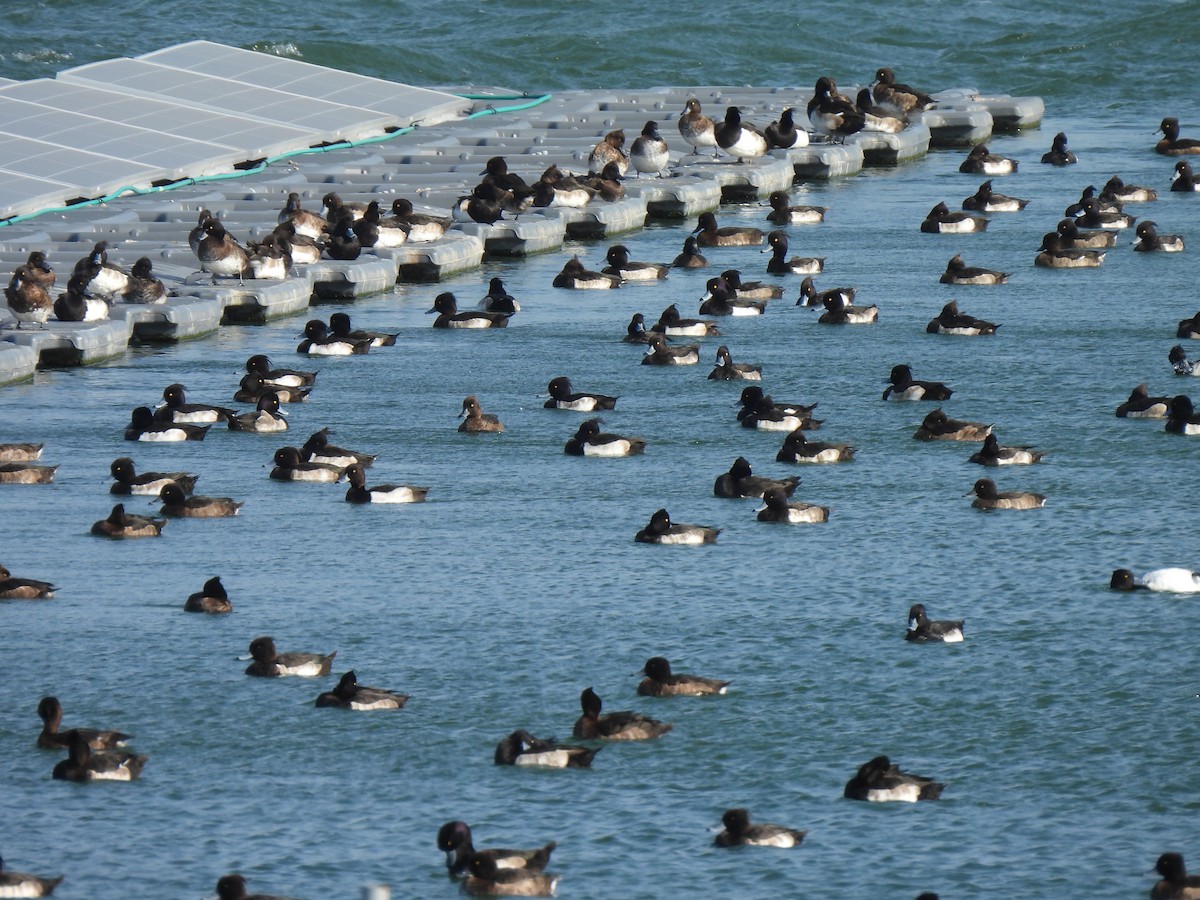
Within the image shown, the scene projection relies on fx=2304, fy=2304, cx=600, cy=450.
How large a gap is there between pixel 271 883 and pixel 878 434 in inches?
658

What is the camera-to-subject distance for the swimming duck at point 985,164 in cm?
6266

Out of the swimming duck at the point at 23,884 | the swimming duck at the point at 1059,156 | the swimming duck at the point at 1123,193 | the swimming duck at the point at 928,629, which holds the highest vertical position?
the swimming duck at the point at 1059,156

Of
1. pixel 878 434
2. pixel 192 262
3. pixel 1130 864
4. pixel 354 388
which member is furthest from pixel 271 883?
pixel 192 262

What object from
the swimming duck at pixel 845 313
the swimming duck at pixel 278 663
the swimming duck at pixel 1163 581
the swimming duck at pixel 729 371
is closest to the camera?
the swimming duck at pixel 278 663

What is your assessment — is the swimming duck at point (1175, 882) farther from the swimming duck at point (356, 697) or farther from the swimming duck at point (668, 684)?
the swimming duck at point (356, 697)

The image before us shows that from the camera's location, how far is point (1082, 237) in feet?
163

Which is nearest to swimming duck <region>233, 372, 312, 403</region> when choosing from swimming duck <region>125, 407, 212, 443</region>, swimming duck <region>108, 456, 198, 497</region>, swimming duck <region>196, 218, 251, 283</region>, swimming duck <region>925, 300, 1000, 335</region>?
swimming duck <region>125, 407, 212, 443</region>

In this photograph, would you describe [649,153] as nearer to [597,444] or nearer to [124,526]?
[597,444]

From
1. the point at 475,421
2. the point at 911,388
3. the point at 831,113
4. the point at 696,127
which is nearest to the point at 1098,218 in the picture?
the point at 696,127

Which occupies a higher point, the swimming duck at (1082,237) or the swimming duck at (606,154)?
the swimming duck at (606,154)

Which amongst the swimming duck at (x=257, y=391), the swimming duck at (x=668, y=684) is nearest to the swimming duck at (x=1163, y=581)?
the swimming duck at (x=668, y=684)

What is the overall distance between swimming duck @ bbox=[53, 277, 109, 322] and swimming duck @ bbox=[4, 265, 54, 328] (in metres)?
0.41

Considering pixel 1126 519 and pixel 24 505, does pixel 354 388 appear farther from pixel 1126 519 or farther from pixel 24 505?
pixel 1126 519

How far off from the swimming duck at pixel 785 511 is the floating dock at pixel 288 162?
15.1 m
